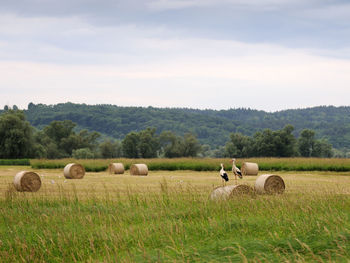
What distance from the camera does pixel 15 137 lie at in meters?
63.9

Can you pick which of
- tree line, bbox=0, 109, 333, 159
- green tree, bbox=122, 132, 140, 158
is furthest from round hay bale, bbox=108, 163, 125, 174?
green tree, bbox=122, 132, 140, 158

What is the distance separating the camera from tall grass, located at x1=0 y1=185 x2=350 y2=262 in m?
8.38

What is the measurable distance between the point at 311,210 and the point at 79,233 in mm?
5259

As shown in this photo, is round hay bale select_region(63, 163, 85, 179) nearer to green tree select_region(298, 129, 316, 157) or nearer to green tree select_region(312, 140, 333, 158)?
green tree select_region(312, 140, 333, 158)

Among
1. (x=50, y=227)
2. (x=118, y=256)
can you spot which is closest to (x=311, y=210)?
(x=118, y=256)

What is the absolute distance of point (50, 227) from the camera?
37.0ft

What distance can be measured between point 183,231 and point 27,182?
14.9 meters

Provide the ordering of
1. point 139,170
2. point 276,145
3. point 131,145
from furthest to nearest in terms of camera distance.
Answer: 1. point 131,145
2. point 276,145
3. point 139,170

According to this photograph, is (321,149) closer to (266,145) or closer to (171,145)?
(266,145)

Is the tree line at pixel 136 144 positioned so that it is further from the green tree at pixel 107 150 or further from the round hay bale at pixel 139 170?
the round hay bale at pixel 139 170

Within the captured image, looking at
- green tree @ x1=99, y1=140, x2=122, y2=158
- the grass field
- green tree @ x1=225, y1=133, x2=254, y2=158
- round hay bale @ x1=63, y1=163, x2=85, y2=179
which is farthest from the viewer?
green tree @ x1=99, y1=140, x2=122, y2=158

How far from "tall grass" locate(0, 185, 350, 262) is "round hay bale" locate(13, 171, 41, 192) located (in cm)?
886

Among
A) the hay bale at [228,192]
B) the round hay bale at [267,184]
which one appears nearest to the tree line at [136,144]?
the round hay bale at [267,184]

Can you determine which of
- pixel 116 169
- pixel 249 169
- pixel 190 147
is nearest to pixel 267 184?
pixel 249 169
